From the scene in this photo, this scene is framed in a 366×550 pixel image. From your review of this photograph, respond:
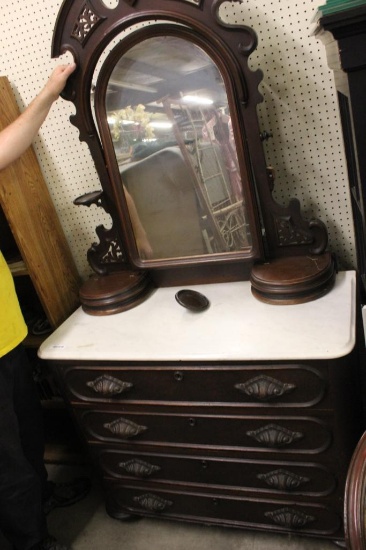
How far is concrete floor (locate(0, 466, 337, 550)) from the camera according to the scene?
1.56 m

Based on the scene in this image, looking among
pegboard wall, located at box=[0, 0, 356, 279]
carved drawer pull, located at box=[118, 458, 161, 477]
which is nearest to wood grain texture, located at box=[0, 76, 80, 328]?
pegboard wall, located at box=[0, 0, 356, 279]

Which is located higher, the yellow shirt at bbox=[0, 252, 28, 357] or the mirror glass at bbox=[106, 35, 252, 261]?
the mirror glass at bbox=[106, 35, 252, 261]

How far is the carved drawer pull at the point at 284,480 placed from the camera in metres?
1.35

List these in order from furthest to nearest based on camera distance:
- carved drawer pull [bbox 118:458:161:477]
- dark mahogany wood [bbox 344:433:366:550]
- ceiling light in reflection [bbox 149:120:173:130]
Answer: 1. carved drawer pull [bbox 118:458:161:477]
2. ceiling light in reflection [bbox 149:120:173:130]
3. dark mahogany wood [bbox 344:433:366:550]

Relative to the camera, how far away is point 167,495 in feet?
5.22

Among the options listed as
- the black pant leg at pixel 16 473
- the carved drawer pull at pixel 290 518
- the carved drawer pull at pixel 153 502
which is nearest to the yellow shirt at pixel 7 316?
the black pant leg at pixel 16 473

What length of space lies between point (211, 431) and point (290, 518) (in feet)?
1.26

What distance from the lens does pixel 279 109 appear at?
1.42 metres

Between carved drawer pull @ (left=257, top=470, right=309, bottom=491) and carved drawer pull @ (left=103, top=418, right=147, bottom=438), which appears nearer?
carved drawer pull @ (left=257, top=470, right=309, bottom=491)

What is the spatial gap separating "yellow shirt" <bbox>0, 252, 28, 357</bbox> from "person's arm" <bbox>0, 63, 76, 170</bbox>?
330mm

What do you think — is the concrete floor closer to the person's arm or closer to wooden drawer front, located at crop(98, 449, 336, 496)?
wooden drawer front, located at crop(98, 449, 336, 496)

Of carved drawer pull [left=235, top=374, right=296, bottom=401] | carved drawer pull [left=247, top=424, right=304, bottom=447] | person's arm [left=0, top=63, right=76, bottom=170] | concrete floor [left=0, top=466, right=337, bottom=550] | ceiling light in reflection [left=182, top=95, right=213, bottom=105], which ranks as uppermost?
person's arm [left=0, top=63, right=76, bottom=170]

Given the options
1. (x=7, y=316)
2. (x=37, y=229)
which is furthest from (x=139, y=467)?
(x=37, y=229)

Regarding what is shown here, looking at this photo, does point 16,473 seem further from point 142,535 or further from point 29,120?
point 29,120
